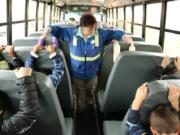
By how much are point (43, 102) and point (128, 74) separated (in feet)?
3.67

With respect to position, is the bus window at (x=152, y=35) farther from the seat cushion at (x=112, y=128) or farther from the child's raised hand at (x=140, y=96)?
the child's raised hand at (x=140, y=96)

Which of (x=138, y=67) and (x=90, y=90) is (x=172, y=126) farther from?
(x=90, y=90)

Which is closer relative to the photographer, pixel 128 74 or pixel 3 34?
pixel 128 74

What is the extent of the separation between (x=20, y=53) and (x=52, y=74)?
44 cm

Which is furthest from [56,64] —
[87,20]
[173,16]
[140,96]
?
[173,16]

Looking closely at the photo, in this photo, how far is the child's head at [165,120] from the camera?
6.23 ft

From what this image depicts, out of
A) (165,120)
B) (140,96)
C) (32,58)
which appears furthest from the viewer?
(32,58)

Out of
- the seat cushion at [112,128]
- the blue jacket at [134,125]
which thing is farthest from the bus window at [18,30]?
the blue jacket at [134,125]

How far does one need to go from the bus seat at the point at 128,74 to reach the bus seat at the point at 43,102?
0.86 meters

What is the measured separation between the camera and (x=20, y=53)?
10.7 feet

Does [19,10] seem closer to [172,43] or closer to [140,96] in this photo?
[172,43]

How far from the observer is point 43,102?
218cm

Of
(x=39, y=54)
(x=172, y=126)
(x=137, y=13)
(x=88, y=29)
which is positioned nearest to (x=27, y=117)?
(x=172, y=126)

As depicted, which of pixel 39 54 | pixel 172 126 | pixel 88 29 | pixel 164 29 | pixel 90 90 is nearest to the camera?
pixel 172 126
